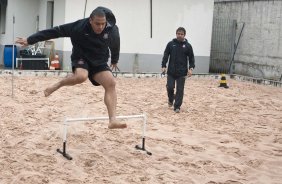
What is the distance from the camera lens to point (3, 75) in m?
14.2

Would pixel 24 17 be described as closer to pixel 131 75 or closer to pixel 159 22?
pixel 131 75

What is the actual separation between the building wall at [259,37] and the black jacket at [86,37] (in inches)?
445

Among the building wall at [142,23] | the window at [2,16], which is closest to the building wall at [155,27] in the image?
the building wall at [142,23]

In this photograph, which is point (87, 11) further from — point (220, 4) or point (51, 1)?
point (220, 4)

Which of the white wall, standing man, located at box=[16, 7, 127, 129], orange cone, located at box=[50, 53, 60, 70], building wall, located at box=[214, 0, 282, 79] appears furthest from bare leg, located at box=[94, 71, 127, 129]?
A: building wall, located at box=[214, 0, 282, 79]

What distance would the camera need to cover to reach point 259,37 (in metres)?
16.8

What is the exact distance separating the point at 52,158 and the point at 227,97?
7.49m

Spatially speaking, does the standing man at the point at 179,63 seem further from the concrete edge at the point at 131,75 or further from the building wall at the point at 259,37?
the building wall at the point at 259,37

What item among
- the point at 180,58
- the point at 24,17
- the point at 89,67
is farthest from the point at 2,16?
the point at 89,67

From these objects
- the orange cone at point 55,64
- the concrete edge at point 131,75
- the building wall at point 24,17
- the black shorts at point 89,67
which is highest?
the building wall at point 24,17

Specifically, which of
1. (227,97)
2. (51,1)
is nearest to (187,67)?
(227,97)

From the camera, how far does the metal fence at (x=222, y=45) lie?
59.3ft

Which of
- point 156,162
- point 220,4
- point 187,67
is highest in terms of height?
point 220,4

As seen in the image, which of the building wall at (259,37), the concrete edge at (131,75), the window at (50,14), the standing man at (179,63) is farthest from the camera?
the window at (50,14)
